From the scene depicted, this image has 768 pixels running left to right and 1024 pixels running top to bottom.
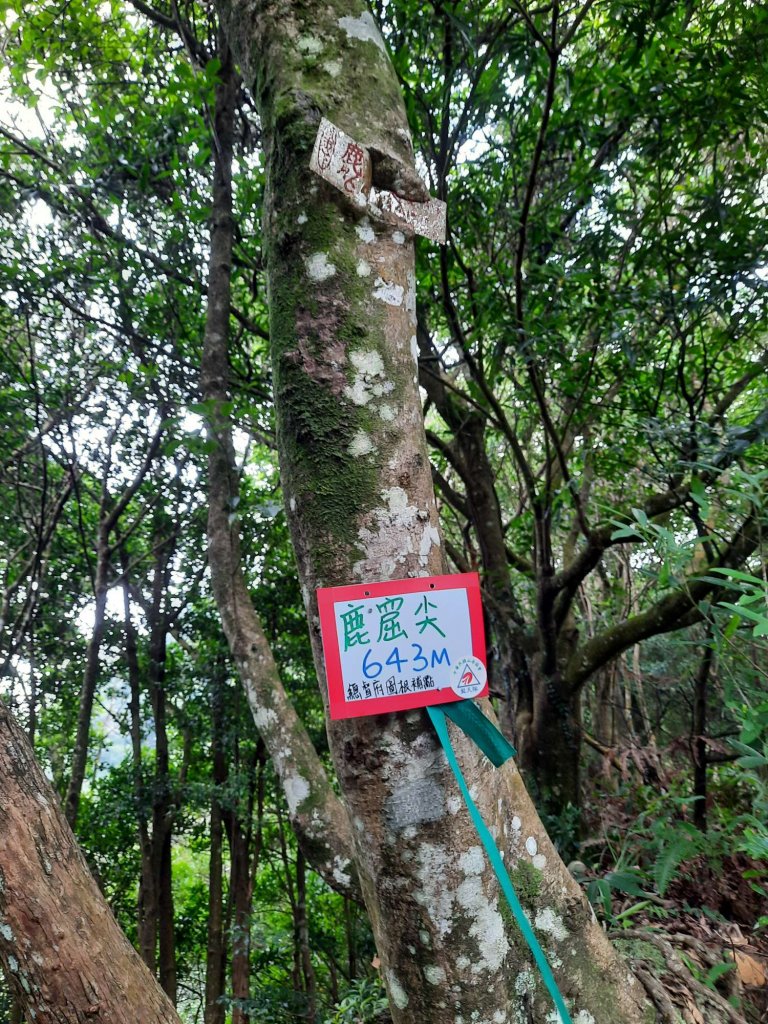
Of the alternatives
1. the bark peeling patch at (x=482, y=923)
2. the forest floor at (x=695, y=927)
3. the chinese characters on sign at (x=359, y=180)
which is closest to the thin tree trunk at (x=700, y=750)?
the forest floor at (x=695, y=927)

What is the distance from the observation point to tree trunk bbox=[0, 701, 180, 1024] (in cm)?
102

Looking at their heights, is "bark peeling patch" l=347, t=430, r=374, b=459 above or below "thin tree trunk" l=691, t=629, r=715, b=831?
above

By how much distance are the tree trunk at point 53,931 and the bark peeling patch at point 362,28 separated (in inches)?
61.1

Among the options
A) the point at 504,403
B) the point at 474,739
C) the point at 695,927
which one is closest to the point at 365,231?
the point at 474,739

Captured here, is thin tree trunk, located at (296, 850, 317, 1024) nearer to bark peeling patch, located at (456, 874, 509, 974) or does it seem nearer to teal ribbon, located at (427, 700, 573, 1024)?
bark peeling patch, located at (456, 874, 509, 974)

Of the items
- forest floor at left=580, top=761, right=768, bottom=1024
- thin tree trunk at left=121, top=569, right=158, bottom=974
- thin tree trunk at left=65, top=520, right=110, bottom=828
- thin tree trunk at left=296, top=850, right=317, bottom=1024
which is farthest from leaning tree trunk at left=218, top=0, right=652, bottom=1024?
thin tree trunk at left=296, top=850, right=317, bottom=1024

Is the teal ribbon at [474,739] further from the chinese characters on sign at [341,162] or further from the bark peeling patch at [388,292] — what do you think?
the chinese characters on sign at [341,162]

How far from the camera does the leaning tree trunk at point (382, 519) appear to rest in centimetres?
107

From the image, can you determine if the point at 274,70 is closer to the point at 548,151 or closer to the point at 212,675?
the point at 548,151

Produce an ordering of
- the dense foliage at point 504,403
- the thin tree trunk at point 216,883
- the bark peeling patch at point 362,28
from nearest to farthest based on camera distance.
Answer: the bark peeling patch at point 362,28
the dense foliage at point 504,403
the thin tree trunk at point 216,883

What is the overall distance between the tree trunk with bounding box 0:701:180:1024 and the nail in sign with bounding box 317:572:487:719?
56 centimetres

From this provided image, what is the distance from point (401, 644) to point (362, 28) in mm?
1351

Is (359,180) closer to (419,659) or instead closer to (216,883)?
(419,659)

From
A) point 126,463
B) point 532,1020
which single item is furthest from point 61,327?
point 532,1020
